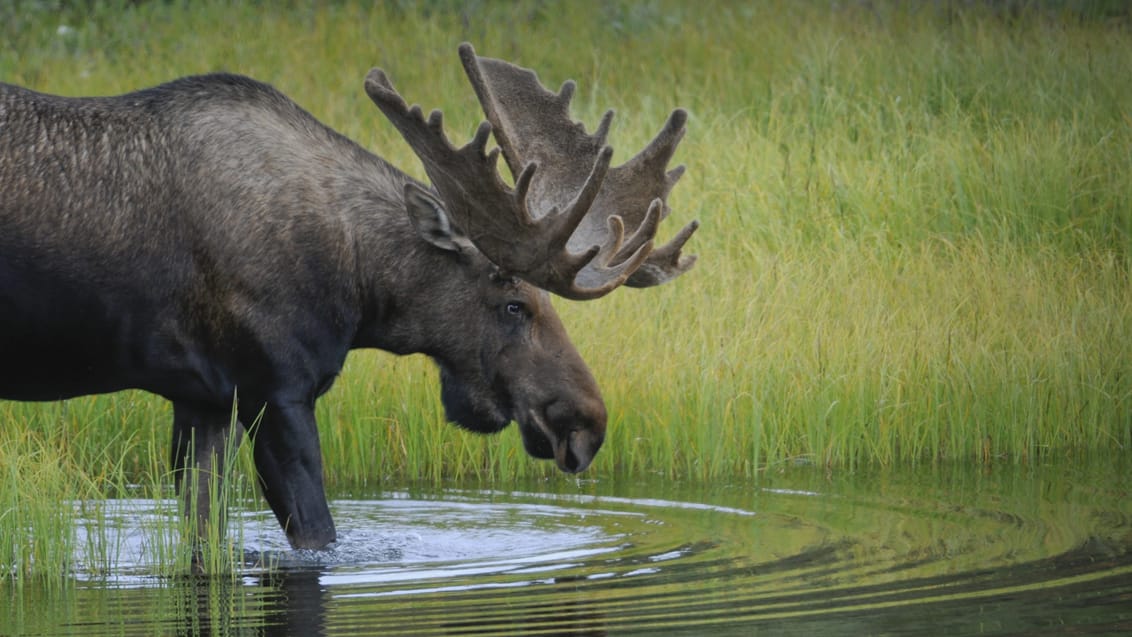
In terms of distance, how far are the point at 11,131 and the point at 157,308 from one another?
0.87m

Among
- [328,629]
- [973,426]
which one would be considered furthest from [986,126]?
[328,629]

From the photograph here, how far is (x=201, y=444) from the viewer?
7449 mm

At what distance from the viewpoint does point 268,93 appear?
24.3ft

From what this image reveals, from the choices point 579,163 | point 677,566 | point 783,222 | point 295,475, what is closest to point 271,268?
point 295,475

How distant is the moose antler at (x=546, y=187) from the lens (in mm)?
6914

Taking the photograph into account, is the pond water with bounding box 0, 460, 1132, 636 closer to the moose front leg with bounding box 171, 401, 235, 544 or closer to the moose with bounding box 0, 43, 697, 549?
the moose front leg with bounding box 171, 401, 235, 544

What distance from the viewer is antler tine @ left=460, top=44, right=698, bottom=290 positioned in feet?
24.8

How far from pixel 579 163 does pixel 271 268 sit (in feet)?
5.39

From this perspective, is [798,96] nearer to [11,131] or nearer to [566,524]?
[566,524]

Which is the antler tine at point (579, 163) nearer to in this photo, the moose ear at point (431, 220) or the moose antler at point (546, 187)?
the moose antler at point (546, 187)

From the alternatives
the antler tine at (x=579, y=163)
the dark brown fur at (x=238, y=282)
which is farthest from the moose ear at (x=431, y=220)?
the antler tine at (x=579, y=163)

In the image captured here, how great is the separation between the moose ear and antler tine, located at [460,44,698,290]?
0.46 m

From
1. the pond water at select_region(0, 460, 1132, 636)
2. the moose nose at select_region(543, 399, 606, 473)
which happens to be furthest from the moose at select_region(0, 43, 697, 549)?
the pond water at select_region(0, 460, 1132, 636)

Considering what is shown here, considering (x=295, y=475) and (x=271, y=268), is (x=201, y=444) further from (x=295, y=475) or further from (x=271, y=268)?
(x=271, y=268)
